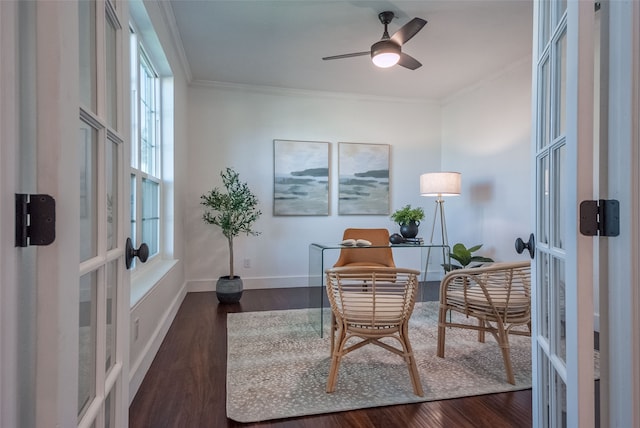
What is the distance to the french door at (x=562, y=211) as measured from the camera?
0.78m

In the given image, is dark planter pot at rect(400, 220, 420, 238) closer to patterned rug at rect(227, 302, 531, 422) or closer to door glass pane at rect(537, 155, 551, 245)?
patterned rug at rect(227, 302, 531, 422)

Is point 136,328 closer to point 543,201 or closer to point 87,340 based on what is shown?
point 87,340

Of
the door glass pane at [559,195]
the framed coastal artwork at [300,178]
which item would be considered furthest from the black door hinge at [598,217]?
the framed coastal artwork at [300,178]

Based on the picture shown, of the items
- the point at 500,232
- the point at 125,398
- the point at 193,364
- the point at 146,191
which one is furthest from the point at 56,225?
the point at 500,232

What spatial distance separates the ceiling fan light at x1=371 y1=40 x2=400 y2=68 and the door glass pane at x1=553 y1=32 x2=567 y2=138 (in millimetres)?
1748

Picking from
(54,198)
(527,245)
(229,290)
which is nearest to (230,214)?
(229,290)

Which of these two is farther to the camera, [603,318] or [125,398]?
[125,398]

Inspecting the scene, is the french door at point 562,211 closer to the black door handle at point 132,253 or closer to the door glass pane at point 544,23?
the door glass pane at point 544,23

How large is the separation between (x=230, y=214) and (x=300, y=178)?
110 cm

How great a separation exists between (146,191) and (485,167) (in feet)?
11.9

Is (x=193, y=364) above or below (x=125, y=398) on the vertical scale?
below

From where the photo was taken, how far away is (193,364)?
2062 mm

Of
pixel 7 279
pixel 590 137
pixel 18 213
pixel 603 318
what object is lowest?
pixel 603 318

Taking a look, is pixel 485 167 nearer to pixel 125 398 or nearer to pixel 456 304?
pixel 456 304
